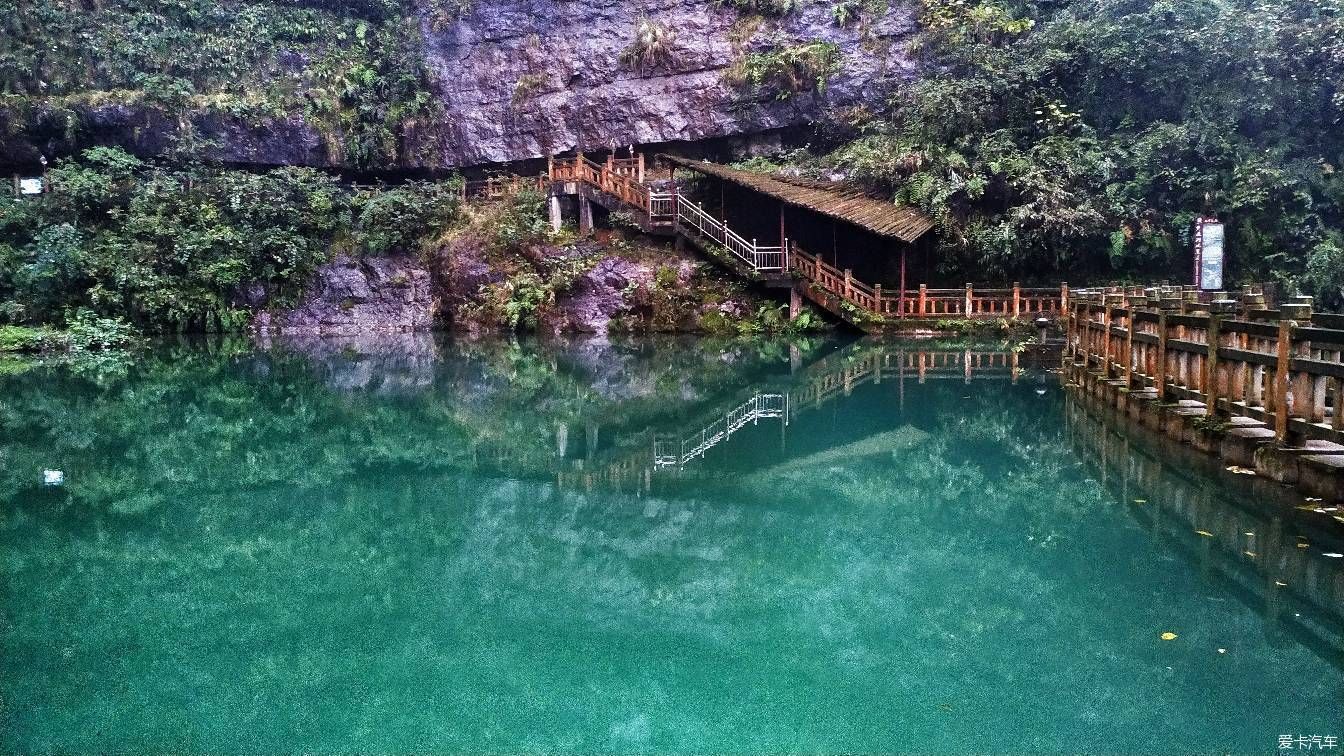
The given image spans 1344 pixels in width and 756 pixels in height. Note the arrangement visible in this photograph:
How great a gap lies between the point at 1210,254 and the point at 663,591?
969 centimetres

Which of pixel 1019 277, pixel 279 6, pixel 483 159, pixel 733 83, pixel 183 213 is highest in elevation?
pixel 279 6

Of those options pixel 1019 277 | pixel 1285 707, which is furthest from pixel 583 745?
pixel 1019 277

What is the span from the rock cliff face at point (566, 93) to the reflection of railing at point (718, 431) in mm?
17141

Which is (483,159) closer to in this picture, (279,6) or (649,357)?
(279,6)

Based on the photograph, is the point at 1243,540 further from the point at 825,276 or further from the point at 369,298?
the point at 369,298

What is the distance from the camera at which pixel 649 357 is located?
60.7 feet

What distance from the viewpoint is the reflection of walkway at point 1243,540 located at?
179 inches

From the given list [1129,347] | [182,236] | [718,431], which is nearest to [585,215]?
[182,236]

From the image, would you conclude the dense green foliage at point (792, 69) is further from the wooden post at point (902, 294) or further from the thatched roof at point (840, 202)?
the wooden post at point (902, 294)

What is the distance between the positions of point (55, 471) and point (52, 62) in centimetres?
2491

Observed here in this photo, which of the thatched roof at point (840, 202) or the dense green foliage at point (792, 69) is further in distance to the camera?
the dense green foliage at point (792, 69)

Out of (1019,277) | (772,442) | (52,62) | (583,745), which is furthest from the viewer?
(52,62)

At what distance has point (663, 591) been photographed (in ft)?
17.1

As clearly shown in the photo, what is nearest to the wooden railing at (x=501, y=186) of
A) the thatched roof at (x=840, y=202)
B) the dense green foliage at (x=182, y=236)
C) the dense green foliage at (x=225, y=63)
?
the dense green foliage at (x=182, y=236)
